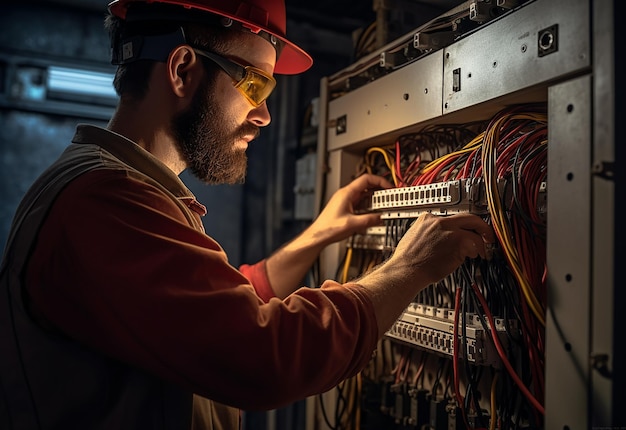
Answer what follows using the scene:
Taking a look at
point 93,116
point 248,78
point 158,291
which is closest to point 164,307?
point 158,291

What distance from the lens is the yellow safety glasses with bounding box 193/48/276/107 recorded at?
113cm

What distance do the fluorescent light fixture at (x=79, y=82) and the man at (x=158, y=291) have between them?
119 cm

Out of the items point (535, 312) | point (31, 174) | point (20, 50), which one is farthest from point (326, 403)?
point (20, 50)

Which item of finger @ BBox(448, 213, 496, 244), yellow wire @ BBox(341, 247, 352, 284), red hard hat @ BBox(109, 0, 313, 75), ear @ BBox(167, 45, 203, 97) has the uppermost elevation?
red hard hat @ BBox(109, 0, 313, 75)

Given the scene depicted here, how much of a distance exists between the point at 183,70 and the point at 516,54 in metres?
0.65

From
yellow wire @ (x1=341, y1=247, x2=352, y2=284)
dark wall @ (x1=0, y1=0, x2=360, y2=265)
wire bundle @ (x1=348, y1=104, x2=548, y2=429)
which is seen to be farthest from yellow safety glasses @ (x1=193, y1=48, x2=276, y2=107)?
dark wall @ (x1=0, y1=0, x2=360, y2=265)

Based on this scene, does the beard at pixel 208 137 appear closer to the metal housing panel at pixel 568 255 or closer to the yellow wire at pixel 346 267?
the yellow wire at pixel 346 267

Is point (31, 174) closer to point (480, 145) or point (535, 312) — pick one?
point (480, 145)

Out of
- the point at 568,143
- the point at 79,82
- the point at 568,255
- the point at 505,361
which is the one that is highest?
the point at 79,82

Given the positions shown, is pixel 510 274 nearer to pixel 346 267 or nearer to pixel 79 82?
pixel 346 267

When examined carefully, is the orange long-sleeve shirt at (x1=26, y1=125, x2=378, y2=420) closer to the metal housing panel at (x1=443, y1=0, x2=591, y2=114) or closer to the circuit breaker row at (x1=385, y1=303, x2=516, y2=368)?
the circuit breaker row at (x1=385, y1=303, x2=516, y2=368)

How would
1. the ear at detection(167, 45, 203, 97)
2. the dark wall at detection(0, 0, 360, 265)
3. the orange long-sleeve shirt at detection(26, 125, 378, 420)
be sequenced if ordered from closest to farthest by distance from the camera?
the orange long-sleeve shirt at detection(26, 125, 378, 420)
the ear at detection(167, 45, 203, 97)
the dark wall at detection(0, 0, 360, 265)

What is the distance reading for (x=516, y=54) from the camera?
101cm

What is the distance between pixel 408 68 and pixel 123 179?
773 millimetres
